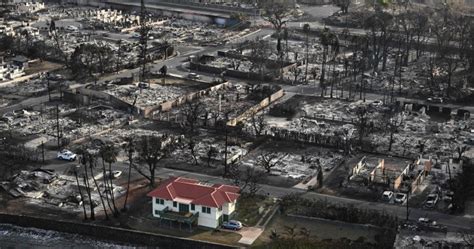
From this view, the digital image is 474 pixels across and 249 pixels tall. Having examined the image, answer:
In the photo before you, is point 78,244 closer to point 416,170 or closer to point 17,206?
point 17,206

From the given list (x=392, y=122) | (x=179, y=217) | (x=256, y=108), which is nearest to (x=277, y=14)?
(x=256, y=108)

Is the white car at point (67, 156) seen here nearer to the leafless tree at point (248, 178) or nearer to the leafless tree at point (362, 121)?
the leafless tree at point (248, 178)

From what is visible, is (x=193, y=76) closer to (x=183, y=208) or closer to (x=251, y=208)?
(x=251, y=208)

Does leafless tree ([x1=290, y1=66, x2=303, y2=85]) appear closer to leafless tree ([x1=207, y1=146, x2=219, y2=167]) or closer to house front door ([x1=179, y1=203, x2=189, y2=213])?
leafless tree ([x1=207, y1=146, x2=219, y2=167])

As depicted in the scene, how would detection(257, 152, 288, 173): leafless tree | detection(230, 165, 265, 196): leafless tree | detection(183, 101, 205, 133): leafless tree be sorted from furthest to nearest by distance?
detection(183, 101, 205, 133): leafless tree
detection(257, 152, 288, 173): leafless tree
detection(230, 165, 265, 196): leafless tree

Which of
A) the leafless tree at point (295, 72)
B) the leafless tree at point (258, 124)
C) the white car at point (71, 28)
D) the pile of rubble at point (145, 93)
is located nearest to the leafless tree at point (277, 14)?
the leafless tree at point (295, 72)

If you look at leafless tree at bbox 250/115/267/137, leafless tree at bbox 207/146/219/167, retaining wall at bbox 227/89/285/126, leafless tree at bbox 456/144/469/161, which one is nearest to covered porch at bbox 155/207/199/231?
leafless tree at bbox 207/146/219/167

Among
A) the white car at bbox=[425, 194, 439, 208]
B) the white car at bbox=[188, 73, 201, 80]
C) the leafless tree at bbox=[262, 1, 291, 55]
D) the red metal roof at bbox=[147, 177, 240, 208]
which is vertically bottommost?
the white car at bbox=[425, 194, 439, 208]
